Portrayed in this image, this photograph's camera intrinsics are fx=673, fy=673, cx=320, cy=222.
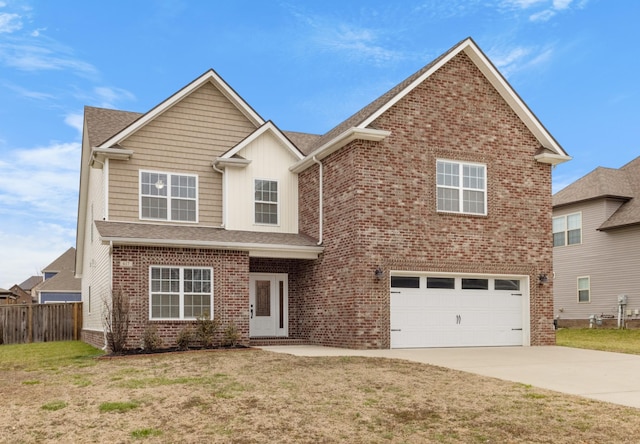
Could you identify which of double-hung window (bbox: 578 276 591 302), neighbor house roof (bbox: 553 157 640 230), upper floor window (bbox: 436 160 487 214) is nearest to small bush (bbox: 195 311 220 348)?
upper floor window (bbox: 436 160 487 214)

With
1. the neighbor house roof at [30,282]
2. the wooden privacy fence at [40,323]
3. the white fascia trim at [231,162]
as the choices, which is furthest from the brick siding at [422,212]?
the neighbor house roof at [30,282]

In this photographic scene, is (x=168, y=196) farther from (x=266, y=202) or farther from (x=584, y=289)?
(x=584, y=289)

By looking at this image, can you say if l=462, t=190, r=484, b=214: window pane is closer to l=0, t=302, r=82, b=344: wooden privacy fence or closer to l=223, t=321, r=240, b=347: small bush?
l=223, t=321, r=240, b=347: small bush

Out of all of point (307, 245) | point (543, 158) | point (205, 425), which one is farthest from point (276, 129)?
point (205, 425)

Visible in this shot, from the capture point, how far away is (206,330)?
1898cm

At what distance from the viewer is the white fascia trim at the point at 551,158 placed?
2128 cm

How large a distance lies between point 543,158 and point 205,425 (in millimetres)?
15973

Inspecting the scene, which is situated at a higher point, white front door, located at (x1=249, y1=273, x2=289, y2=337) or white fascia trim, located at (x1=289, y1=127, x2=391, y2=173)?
white fascia trim, located at (x1=289, y1=127, x2=391, y2=173)

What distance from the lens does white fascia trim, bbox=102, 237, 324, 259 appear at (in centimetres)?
1853

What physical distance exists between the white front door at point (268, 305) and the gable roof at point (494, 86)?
155 inches

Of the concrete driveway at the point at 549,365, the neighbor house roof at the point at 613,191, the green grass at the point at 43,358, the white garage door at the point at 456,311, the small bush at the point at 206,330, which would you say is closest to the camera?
the concrete driveway at the point at 549,365

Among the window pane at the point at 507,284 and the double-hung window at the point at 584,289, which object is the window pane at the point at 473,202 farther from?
the double-hung window at the point at 584,289

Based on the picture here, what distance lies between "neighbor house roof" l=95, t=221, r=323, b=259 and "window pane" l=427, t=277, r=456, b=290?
349 cm

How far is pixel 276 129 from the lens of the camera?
22.6 meters
